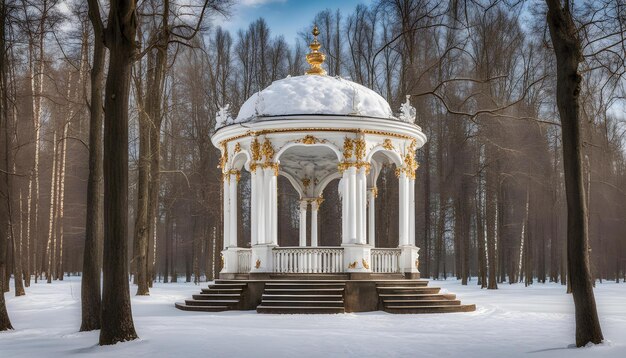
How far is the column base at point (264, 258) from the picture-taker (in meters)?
20.4

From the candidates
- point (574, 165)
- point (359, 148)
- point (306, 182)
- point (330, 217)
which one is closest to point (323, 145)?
point (359, 148)

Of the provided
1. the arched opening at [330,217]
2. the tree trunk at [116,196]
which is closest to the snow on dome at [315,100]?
the tree trunk at [116,196]

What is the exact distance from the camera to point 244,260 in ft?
71.0

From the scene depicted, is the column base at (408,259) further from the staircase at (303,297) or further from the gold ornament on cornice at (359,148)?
the gold ornament on cornice at (359,148)

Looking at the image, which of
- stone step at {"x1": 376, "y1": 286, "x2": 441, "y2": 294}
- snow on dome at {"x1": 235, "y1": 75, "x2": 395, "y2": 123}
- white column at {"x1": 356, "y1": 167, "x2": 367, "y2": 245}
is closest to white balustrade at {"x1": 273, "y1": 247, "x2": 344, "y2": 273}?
white column at {"x1": 356, "y1": 167, "x2": 367, "y2": 245}

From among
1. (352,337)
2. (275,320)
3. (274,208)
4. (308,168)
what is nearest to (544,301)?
(308,168)

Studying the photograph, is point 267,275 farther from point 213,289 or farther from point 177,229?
point 177,229

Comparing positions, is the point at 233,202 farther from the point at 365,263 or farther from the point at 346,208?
the point at 365,263

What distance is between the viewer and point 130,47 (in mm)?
11805

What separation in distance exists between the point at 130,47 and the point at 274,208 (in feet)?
30.7

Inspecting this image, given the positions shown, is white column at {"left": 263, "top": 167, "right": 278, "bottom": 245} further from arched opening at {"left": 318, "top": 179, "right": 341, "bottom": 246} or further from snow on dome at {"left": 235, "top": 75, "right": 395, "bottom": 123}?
arched opening at {"left": 318, "top": 179, "right": 341, "bottom": 246}

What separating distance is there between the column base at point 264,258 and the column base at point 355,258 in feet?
6.17

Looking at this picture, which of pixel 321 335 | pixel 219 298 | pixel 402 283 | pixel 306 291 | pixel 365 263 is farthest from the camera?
pixel 365 263

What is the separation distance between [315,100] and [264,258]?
4.26 metres
